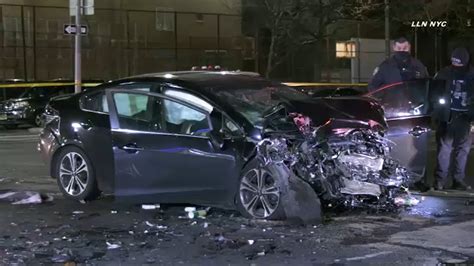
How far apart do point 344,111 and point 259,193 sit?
1.67 metres

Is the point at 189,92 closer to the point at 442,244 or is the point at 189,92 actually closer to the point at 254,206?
the point at 254,206

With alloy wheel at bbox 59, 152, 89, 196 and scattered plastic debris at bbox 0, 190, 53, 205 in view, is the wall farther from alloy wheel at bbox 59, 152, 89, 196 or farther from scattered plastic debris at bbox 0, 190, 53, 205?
alloy wheel at bbox 59, 152, 89, 196

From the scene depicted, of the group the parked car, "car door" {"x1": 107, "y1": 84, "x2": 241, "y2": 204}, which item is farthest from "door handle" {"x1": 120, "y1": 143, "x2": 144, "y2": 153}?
the parked car

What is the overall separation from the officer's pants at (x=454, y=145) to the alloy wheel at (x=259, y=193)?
2.85m

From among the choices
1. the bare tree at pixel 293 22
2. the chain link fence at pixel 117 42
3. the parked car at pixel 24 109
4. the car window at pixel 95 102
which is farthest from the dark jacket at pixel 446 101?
the chain link fence at pixel 117 42

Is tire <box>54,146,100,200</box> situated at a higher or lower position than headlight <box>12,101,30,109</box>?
lower

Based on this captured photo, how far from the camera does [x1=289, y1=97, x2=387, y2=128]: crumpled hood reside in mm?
7090

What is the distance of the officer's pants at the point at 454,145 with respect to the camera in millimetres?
8578

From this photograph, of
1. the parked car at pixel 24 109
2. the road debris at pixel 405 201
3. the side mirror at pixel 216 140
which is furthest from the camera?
the parked car at pixel 24 109

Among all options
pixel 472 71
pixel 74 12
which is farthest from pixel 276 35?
pixel 472 71

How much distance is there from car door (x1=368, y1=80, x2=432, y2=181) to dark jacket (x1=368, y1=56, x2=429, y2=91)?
0.23 m

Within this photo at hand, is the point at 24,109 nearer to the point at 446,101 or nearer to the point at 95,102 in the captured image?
the point at 95,102

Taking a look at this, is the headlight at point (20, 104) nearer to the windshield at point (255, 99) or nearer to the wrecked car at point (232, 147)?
the wrecked car at point (232, 147)

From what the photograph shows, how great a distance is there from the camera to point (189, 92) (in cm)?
733
